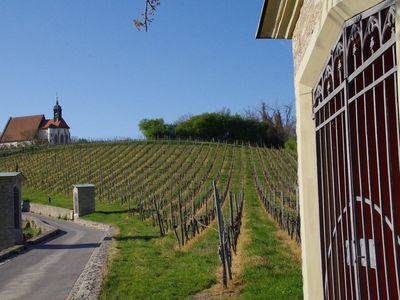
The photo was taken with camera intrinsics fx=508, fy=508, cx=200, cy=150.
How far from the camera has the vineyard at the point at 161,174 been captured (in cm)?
2576

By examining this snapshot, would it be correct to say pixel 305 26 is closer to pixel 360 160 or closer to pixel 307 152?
pixel 307 152

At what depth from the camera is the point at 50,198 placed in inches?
1431

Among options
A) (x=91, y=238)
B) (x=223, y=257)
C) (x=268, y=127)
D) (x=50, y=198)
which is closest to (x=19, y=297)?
(x=223, y=257)

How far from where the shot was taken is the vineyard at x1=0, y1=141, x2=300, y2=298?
25756mm

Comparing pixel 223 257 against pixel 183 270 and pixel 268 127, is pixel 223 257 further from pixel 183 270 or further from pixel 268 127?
pixel 268 127

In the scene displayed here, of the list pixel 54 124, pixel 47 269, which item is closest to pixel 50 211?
pixel 47 269

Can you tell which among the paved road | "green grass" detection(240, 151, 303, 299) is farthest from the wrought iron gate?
the paved road

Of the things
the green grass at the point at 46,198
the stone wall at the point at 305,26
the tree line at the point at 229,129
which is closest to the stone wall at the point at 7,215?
the green grass at the point at 46,198

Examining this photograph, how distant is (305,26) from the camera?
447cm

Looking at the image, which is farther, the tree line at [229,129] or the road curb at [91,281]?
the tree line at [229,129]

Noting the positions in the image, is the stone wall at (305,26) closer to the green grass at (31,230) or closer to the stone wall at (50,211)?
the green grass at (31,230)

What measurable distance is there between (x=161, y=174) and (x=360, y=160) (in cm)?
3659

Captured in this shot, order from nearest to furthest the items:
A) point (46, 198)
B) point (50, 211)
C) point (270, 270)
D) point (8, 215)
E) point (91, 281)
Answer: point (270, 270)
point (91, 281)
point (8, 215)
point (50, 211)
point (46, 198)

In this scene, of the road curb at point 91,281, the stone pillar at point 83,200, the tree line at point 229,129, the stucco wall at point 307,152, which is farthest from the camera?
the tree line at point 229,129
